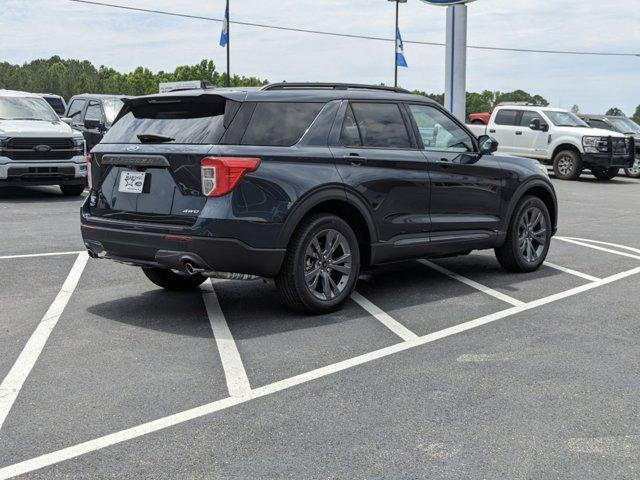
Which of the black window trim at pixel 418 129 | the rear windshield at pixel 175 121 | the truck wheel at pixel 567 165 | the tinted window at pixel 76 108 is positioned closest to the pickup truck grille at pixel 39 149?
the tinted window at pixel 76 108

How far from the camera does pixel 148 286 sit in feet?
25.2

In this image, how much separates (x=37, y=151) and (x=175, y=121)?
10238 mm

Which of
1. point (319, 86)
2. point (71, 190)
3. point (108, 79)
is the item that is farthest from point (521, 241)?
point (108, 79)

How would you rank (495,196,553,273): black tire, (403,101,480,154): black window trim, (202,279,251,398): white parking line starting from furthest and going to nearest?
(495,196,553,273): black tire
(403,101,480,154): black window trim
(202,279,251,398): white parking line

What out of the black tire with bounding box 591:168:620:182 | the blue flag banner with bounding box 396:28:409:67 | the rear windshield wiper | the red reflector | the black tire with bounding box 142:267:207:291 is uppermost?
the blue flag banner with bounding box 396:28:409:67

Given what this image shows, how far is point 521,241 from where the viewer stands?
8484mm

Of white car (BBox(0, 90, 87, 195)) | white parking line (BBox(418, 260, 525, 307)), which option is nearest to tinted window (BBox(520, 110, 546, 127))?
white car (BBox(0, 90, 87, 195))

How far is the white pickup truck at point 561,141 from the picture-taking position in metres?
22.9

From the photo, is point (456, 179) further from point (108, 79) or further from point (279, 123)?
point (108, 79)

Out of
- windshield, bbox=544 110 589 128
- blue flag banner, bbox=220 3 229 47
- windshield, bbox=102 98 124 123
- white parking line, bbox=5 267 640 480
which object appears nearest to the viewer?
white parking line, bbox=5 267 640 480

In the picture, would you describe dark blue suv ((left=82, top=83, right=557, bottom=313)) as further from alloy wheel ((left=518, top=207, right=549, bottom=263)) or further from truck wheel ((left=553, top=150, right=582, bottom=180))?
truck wheel ((left=553, top=150, right=582, bottom=180))

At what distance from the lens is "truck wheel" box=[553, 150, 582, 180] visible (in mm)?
23188

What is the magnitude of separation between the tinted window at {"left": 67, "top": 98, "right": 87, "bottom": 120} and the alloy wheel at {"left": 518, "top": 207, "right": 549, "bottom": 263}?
15.8 meters

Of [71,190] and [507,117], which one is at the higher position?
[507,117]
